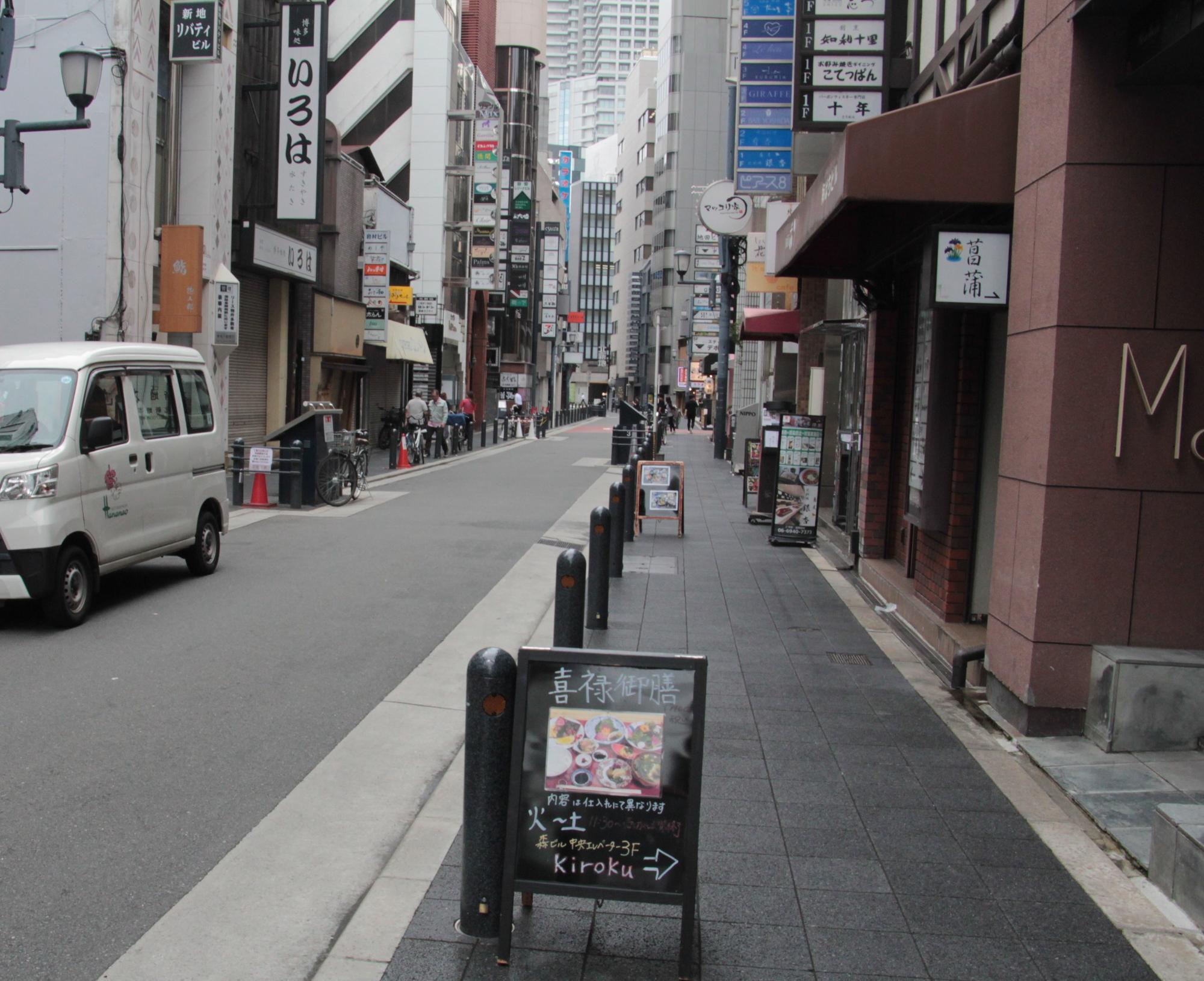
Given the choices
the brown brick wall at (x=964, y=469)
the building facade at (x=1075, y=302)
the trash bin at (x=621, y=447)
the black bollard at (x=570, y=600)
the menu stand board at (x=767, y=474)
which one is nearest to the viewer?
the building facade at (x=1075, y=302)

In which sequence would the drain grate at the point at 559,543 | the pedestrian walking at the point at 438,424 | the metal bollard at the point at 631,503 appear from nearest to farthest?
the drain grate at the point at 559,543
the metal bollard at the point at 631,503
the pedestrian walking at the point at 438,424

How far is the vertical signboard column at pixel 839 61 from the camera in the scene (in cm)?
1108

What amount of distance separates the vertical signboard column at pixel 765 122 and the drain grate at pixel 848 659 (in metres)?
11.4

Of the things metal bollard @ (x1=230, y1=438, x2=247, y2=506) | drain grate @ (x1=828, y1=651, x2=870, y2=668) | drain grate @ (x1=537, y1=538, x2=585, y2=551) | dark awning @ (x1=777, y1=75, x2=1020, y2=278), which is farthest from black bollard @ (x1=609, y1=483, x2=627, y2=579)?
metal bollard @ (x1=230, y1=438, x2=247, y2=506)

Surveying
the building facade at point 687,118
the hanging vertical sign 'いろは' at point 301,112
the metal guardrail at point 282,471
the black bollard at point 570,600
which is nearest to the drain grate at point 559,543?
the metal guardrail at point 282,471

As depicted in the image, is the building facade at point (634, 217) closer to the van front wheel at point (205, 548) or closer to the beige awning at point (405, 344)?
the beige awning at point (405, 344)

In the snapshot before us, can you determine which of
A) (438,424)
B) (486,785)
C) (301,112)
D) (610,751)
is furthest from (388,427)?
(610,751)

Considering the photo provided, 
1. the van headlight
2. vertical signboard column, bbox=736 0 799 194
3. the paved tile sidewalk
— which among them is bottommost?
the paved tile sidewalk

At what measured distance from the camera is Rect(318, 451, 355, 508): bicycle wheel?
17969 mm

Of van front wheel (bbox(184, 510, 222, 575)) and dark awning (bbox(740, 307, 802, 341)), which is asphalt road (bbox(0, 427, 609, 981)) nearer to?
van front wheel (bbox(184, 510, 222, 575))

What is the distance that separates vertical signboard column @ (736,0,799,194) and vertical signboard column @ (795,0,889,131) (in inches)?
284

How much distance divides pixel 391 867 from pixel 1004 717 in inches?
149

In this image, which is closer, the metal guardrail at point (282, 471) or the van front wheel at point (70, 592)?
the van front wheel at point (70, 592)

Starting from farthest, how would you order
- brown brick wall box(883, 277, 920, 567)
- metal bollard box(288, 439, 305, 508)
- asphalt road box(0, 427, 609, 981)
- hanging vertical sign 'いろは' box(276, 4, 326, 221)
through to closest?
1. hanging vertical sign 'いろは' box(276, 4, 326, 221)
2. metal bollard box(288, 439, 305, 508)
3. brown brick wall box(883, 277, 920, 567)
4. asphalt road box(0, 427, 609, 981)
